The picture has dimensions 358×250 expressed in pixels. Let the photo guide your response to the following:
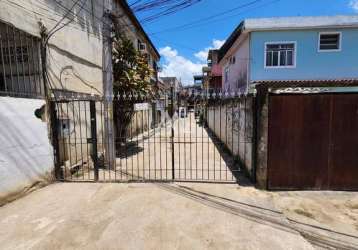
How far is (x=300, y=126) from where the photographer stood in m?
4.86

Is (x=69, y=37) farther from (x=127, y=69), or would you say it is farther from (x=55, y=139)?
(x=127, y=69)

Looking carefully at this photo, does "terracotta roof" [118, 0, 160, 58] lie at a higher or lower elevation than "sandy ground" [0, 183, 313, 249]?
higher

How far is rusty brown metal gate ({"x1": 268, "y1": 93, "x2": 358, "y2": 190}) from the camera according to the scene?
4785mm

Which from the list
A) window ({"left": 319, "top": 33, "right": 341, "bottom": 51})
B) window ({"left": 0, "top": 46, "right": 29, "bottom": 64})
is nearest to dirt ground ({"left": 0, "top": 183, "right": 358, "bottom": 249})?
window ({"left": 0, "top": 46, "right": 29, "bottom": 64})

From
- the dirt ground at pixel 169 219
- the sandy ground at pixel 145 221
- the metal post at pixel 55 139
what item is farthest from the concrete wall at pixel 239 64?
the metal post at pixel 55 139

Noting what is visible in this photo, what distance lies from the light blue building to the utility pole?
8115 mm

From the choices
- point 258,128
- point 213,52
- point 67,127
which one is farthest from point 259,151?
point 213,52

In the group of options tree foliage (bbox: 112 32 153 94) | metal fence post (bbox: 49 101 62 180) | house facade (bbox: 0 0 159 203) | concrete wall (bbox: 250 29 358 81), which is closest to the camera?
house facade (bbox: 0 0 159 203)

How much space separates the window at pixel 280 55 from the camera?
1302cm

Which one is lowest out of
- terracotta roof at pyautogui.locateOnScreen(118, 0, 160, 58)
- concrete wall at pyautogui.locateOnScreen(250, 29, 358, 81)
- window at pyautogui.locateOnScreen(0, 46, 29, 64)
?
window at pyautogui.locateOnScreen(0, 46, 29, 64)

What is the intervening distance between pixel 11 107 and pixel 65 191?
203 cm

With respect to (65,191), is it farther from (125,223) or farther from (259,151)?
(259,151)

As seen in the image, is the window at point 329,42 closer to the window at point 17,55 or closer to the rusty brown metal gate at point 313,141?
the rusty brown metal gate at point 313,141

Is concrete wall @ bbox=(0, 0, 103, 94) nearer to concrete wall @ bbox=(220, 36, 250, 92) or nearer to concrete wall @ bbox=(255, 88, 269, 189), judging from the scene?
concrete wall @ bbox=(255, 88, 269, 189)
